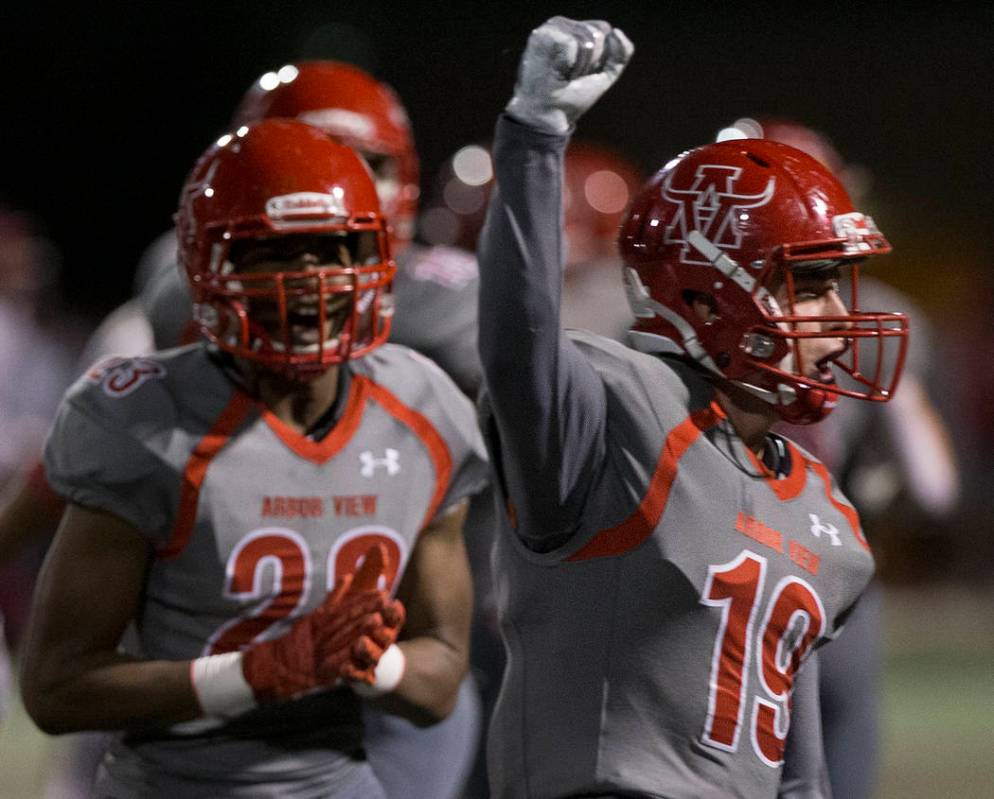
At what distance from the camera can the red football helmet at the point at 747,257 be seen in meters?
2.08

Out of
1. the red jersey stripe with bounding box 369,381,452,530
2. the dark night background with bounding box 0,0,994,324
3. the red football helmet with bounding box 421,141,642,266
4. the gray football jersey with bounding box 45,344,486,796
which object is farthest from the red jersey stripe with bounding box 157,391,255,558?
the dark night background with bounding box 0,0,994,324

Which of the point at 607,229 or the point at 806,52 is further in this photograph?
the point at 806,52

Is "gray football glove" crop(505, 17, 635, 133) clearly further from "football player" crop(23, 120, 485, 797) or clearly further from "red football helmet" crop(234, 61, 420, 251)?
"red football helmet" crop(234, 61, 420, 251)

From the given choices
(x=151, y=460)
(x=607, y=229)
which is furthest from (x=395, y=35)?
(x=151, y=460)

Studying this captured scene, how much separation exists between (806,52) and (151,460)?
388 inches

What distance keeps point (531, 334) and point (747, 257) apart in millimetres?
Result: 388

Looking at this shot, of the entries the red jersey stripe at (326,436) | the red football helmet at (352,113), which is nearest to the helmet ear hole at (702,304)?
the red jersey stripe at (326,436)

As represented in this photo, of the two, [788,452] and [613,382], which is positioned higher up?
[613,382]

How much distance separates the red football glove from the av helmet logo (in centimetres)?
61

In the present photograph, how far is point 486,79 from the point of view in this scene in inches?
463

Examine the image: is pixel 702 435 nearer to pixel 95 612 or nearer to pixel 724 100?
pixel 95 612

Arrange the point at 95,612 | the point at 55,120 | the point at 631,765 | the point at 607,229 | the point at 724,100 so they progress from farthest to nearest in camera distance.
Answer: the point at 55,120 → the point at 724,100 → the point at 607,229 → the point at 95,612 → the point at 631,765

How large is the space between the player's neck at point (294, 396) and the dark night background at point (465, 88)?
8.61 metres

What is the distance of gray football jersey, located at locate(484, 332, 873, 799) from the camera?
1967mm
